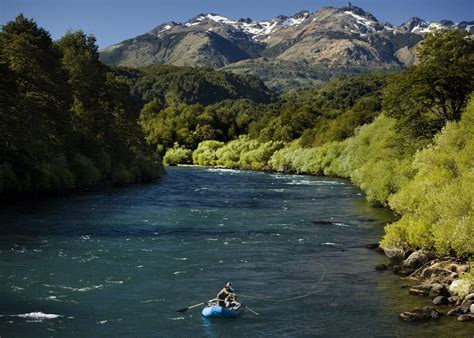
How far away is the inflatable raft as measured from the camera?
99.3 ft

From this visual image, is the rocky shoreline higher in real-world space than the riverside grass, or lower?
lower

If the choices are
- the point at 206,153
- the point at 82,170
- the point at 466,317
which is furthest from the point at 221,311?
the point at 206,153

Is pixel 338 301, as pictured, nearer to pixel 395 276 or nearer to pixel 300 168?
pixel 395 276

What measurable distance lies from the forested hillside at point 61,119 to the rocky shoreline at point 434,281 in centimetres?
4713

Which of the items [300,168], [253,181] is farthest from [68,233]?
[300,168]

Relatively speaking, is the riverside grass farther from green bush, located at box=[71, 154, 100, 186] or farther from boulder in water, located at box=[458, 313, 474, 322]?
green bush, located at box=[71, 154, 100, 186]

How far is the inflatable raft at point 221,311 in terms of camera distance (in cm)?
3027

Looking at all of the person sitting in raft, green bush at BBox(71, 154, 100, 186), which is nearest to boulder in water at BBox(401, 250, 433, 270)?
the person sitting in raft

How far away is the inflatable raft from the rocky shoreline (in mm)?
8440

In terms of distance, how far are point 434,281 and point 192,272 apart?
50.0 feet

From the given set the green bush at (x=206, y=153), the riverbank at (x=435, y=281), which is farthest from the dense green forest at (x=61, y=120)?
the green bush at (x=206, y=153)

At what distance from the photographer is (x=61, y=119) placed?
86.9 metres

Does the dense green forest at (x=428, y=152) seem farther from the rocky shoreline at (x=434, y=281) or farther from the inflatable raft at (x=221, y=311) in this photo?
the inflatable raft at (x=221, y=311)

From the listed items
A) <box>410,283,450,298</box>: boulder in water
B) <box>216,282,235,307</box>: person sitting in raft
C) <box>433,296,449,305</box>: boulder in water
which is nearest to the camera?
<box>216,282,235,307</box>: person sitting in raft
